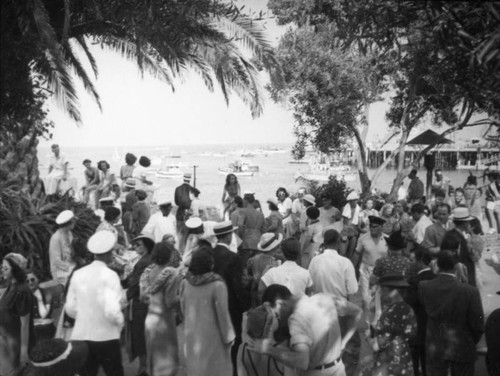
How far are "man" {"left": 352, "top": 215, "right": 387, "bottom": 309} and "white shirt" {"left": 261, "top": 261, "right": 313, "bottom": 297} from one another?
176cm

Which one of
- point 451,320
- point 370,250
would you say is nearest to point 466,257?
point 370,250

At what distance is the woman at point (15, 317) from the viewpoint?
4.53 m

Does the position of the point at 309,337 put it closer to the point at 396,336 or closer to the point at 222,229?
the point at 396,336

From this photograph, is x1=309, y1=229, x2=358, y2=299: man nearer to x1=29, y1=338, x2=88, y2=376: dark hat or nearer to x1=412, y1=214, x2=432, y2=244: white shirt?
x1=29, y1=338, x2=88, y2=376: dark hat

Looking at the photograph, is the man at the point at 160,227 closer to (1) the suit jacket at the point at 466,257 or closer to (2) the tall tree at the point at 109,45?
(2) the tall tree at the point at 109,45

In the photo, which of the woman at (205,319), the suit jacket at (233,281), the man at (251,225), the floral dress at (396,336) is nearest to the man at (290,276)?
the suit jacket at (233,281)

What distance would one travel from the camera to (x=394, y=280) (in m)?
4.24

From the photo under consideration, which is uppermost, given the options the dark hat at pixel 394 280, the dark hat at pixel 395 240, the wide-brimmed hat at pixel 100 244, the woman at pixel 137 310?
the wide-brimmed hat at pixel 100 244

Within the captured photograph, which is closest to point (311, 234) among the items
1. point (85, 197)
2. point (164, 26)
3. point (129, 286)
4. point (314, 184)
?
point (129, 286)

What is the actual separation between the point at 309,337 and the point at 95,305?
5.98 feet

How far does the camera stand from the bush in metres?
8.30

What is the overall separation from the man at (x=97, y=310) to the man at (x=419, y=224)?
14.9 ft

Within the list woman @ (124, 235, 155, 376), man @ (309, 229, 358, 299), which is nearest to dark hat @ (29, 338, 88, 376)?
woman @ (124, 235, 155, 376)

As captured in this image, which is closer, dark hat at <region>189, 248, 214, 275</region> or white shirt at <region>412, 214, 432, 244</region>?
dark hat at <region>189, 248, 214, 275</region>
